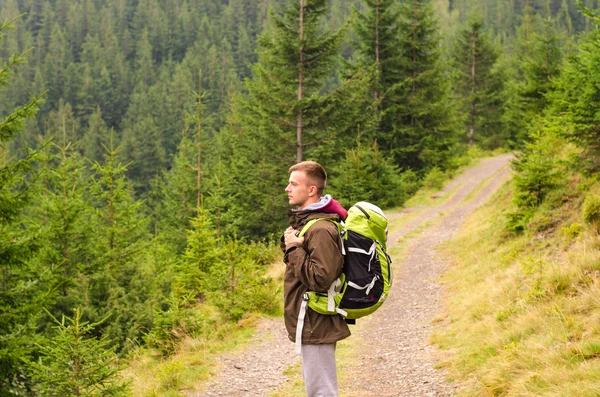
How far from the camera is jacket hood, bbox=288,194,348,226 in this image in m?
3.71

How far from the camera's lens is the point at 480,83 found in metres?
40.8

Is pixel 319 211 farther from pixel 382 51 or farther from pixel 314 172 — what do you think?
pixel 382 51

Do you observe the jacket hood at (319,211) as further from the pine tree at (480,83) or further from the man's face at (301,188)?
the pine tree at (480,83)

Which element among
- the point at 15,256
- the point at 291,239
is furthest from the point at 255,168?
the point at 291,239

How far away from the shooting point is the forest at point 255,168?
8.73 meters

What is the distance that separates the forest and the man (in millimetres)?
3321

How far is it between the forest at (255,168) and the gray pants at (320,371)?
10.8 feet

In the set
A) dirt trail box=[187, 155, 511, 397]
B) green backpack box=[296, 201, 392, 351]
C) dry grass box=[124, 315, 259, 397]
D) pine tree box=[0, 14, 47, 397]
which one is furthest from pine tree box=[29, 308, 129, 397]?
green backpack box=[296, 201, 392, 351]

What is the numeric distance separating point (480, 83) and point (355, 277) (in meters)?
40.8

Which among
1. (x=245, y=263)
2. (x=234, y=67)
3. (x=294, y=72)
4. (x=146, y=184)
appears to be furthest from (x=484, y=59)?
(x=234, y=67)

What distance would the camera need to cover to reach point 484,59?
131 ft

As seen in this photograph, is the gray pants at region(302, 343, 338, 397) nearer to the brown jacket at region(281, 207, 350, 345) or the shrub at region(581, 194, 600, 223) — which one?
the brown jacket at region(281, 207, 350, 345)

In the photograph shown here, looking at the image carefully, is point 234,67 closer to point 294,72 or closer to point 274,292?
point 294,72

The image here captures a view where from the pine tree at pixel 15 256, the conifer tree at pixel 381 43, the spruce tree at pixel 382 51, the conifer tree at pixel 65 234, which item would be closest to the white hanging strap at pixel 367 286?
the pine tree at pixel 15 256
